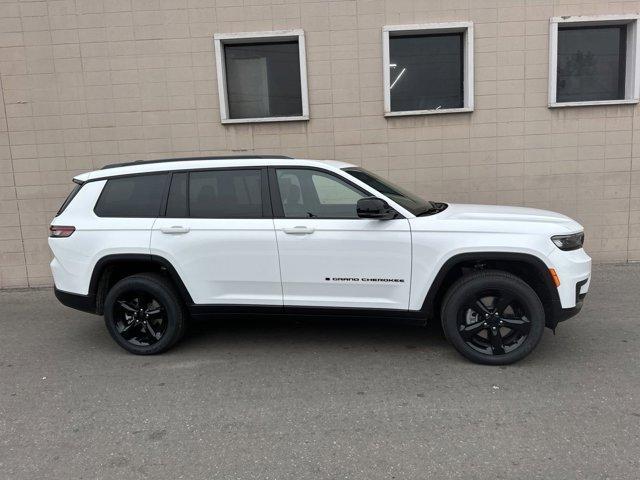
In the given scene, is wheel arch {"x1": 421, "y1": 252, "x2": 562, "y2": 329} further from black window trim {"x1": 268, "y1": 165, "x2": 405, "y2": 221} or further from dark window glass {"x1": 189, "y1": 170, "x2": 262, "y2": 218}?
dark window glass {"x1": 189, "y1": 170, "x2": 262, "y2": 218}

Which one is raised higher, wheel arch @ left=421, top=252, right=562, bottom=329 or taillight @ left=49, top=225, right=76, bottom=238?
taillight @ left=49, top=225, right=76, bottom=238

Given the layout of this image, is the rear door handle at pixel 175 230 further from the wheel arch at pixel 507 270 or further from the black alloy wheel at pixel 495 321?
the black alloy wheel at pixel 495 321

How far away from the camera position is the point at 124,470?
2.98 meters

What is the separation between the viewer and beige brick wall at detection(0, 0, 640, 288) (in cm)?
718

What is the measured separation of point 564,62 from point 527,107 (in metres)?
1.01

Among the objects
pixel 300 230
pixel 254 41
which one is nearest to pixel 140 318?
pixel 300 230

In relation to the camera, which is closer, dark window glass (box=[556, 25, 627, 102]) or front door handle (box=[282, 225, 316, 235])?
front door handle (box=[282, 225, 316, 235])

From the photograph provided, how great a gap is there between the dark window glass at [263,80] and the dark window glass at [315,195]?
340 cm

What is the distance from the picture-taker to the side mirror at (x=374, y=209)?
410cm

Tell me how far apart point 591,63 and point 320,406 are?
6895 millimetres

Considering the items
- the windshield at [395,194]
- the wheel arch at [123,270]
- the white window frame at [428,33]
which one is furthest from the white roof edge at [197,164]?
the white window frame at [428,33]

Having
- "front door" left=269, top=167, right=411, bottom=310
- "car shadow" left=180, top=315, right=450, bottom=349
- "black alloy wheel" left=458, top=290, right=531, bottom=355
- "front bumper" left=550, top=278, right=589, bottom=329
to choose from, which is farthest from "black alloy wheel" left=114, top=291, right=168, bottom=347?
"front bumper" left=550, top=278, right=589, bottom=329

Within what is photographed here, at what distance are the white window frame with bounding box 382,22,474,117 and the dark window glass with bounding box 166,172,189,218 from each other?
3.71 metres

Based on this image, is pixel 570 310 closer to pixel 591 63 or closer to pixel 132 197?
pixel 132 197
